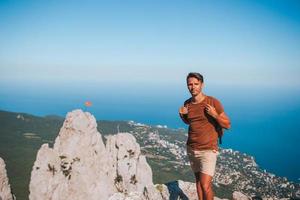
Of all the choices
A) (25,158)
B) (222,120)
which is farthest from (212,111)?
(25,158)

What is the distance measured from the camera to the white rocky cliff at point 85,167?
3431 cm

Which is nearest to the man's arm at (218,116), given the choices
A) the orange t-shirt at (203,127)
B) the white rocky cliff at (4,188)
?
the orange t-shirt at (203,127)

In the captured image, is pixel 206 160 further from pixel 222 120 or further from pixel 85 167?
pixel 85 167

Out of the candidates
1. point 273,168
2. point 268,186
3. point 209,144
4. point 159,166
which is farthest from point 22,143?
point 209,144

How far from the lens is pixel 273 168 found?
196625 millimetres

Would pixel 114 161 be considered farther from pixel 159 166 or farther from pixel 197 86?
pixel 159 166

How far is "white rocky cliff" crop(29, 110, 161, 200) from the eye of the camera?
113 ft

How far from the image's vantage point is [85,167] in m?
36.7

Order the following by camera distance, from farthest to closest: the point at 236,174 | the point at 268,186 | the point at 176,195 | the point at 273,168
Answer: the point at 273,168
the point at 236,174
the point at 268,186
the point at 176,195

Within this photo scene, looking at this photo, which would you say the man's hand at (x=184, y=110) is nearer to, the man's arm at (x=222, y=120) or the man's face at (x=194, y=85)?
the man's face at (x=194, y=85)

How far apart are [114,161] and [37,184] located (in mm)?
9459

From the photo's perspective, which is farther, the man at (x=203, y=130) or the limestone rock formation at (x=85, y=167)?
the limestone rock formation at (x=85, y=167)

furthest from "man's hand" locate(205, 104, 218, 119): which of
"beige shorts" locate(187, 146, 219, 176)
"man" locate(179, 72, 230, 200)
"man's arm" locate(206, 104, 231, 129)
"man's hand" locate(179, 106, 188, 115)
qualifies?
"beige shorts" locate(187, 146, 219, 176)

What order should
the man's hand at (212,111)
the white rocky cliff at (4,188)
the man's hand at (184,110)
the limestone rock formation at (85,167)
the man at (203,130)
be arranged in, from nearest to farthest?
the man's hand at (212,111)
the man at (203,130)
the man's hand at (184,110)
the white rocky cliff at (4,188)
the limestone rock formation at (85,167)
